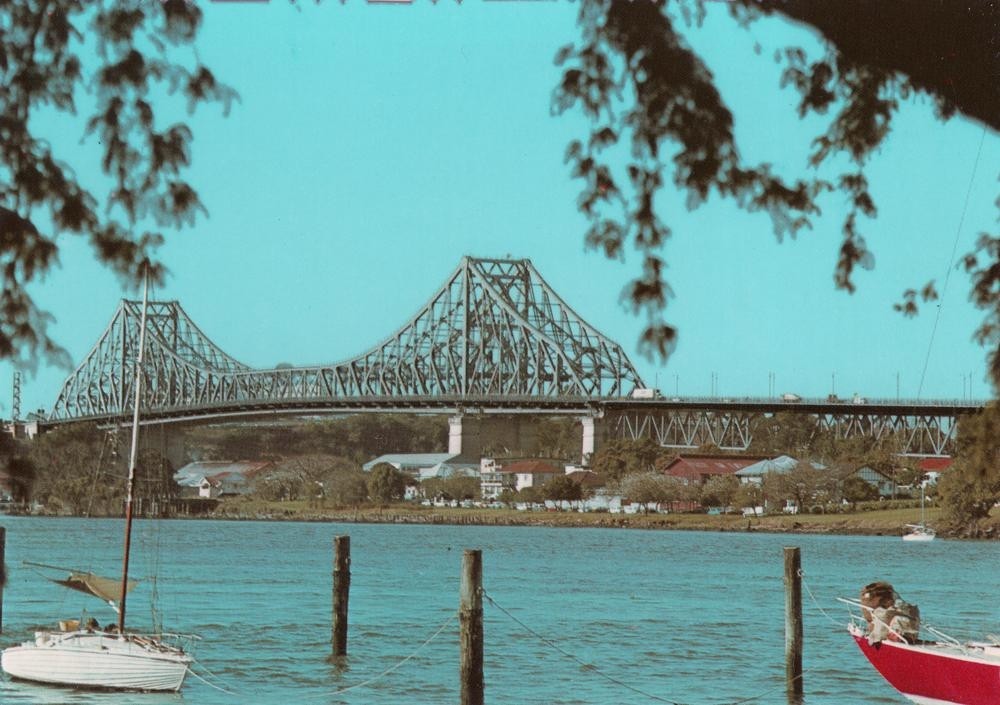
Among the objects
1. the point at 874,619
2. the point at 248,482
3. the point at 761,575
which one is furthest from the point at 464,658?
the point at 248,482

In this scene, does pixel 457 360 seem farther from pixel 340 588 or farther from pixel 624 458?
pixel 340 588

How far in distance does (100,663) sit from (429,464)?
72700 mm

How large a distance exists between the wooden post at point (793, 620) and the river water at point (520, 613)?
336 mm

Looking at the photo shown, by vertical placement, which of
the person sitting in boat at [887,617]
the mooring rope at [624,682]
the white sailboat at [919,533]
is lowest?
the mooring rope at [624,682]

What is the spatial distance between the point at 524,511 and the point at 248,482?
562 inches

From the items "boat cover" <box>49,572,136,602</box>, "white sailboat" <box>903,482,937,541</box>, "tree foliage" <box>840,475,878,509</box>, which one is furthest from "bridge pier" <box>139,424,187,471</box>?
"boat cover" <box>49,572,136,602</box>

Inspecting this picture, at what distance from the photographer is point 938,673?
16812 mm

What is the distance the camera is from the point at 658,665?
24609mm

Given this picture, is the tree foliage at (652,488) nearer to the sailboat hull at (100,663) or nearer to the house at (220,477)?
the house at (220,477)

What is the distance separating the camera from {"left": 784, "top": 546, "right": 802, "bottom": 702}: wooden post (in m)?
19.0

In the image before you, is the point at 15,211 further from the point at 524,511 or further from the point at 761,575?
the point at 524,511

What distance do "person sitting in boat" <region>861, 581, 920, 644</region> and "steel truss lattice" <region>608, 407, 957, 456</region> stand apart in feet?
200

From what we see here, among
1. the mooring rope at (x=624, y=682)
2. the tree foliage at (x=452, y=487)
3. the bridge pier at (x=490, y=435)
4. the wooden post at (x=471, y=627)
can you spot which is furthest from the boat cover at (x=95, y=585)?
the bridge pier at (x=490, y=435)

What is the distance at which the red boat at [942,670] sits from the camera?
1623 centimetres
